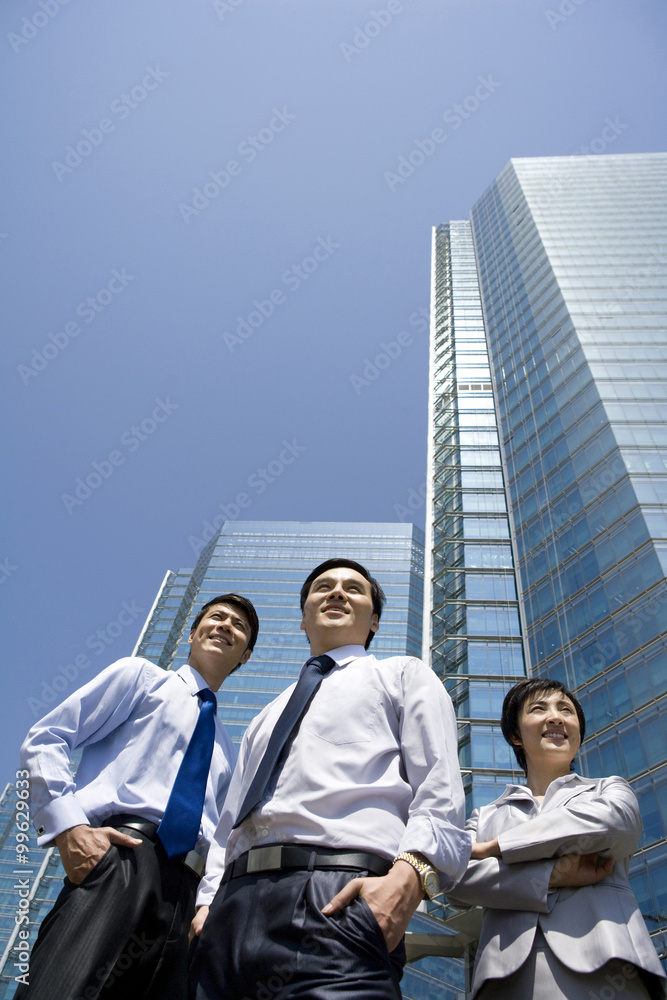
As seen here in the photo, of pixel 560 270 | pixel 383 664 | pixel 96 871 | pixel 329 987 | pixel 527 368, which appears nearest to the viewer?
pixel 329 987

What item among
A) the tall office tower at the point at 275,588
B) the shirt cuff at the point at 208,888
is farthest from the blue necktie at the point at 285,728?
the tall office tower at the point at 275,588

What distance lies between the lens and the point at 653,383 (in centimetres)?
2219

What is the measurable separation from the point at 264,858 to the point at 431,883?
455mm

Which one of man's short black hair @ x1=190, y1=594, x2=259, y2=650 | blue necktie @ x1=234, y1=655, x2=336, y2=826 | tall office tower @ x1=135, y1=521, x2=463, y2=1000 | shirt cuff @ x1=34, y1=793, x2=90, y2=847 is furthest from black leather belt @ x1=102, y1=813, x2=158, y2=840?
tall office tower @ x1=135, y1=521, x2=463, y2=1000

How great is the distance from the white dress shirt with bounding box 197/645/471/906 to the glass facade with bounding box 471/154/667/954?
44.8 ft

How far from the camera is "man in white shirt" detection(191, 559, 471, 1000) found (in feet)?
4.98

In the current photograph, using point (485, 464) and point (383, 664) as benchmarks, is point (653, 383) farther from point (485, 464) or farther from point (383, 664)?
point (383, 664)

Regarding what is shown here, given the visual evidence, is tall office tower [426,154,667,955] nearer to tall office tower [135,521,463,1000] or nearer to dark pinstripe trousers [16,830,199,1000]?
dark pinstripe trousers [16,830,199,1000]

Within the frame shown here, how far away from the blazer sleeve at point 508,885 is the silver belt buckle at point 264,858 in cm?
82

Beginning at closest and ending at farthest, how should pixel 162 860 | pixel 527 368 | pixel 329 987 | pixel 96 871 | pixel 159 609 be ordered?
pixel 329 987
pixel 96 871
pixel 162 860
pixel 527 368
pixel 159 609

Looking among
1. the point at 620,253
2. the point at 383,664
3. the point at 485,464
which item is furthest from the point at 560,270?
the point at 383,664

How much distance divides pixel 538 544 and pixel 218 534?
156 feet

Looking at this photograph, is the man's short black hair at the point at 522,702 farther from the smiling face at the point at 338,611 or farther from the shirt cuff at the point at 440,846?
the shirt cuff at the point at 440,846

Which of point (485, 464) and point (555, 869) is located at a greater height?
point (485, 464)
